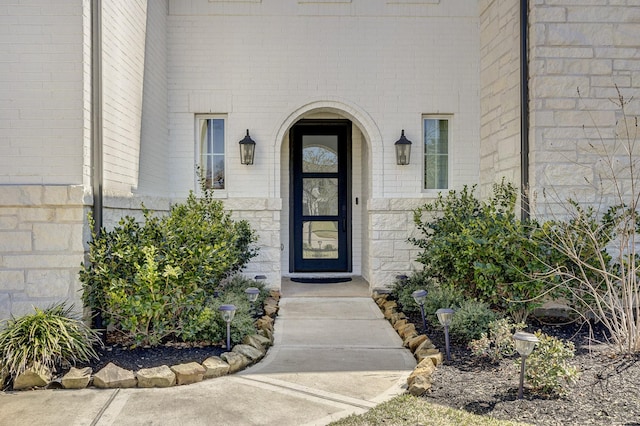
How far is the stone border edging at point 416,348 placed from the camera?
10.6ft

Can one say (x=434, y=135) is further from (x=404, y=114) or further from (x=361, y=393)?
(x=361, y=393)

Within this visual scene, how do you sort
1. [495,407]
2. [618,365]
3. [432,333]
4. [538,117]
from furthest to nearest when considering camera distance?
[538,117]
[432,333]
[618,365]
[495,407]

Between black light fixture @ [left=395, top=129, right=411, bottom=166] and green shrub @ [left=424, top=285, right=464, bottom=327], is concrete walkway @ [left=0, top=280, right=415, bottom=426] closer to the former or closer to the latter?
green shrub @ [left=424, top=285, right=464, bottom=327]

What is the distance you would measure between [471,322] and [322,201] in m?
4.36

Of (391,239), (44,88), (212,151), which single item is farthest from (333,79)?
(44,88)

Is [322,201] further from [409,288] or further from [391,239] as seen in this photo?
[409,288]

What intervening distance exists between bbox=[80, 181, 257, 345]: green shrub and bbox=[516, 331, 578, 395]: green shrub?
8.24ft

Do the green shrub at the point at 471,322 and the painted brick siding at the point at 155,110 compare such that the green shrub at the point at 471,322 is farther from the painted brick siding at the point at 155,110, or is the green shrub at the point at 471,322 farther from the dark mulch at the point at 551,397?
the painted brick siding at the point at 155,110

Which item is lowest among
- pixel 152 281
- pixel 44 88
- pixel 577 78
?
pixel 152 281

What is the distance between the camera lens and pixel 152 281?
3.86 meters

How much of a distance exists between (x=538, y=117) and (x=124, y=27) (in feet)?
15.0

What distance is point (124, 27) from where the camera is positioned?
17.0 feet

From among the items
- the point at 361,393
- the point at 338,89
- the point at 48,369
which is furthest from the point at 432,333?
the point at 338,89

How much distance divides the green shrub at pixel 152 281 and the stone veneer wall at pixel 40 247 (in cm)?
16
